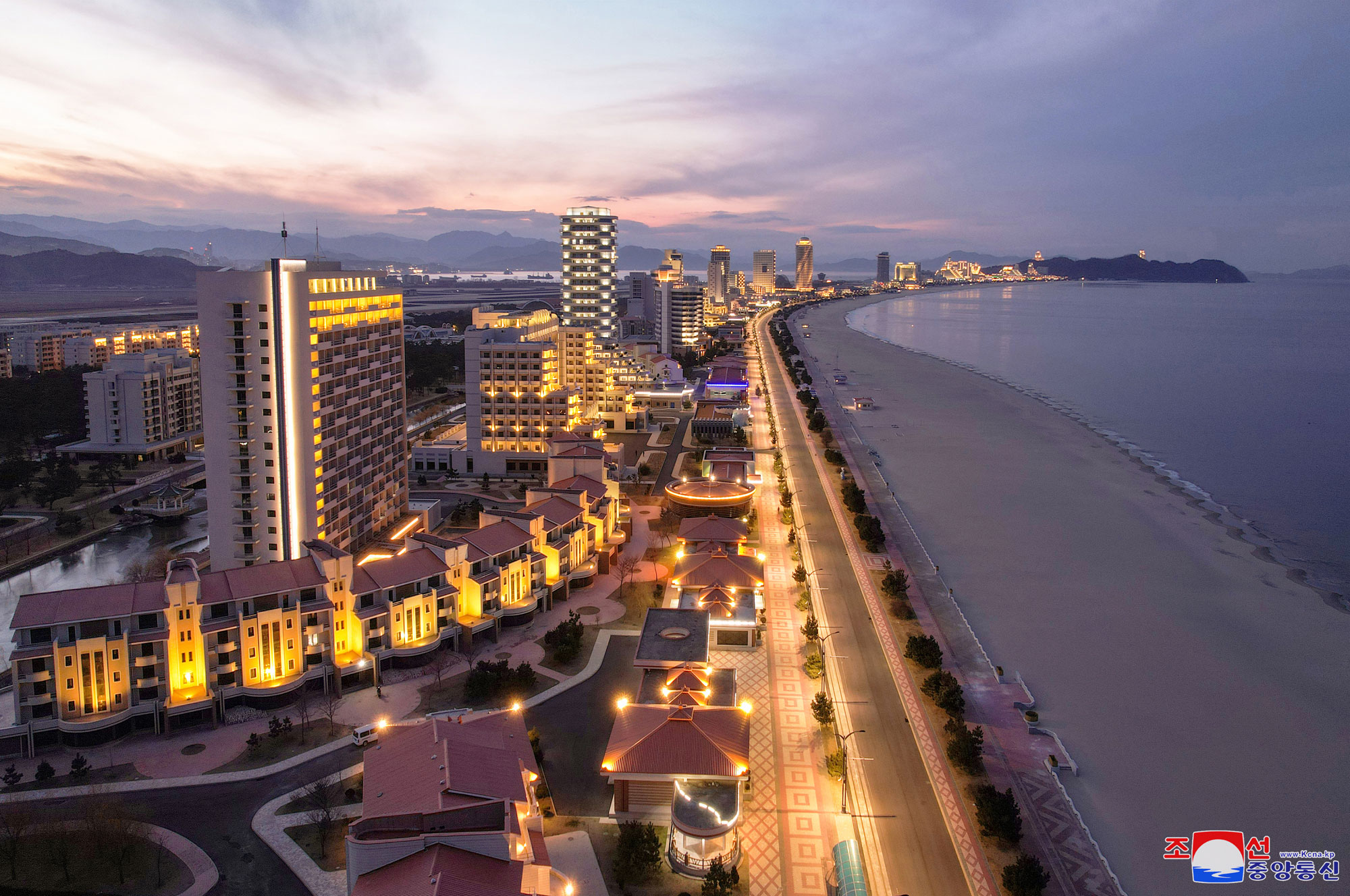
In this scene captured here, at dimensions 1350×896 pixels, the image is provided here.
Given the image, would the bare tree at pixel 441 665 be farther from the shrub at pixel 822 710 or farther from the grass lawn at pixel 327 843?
the shrub at pixel 822 710

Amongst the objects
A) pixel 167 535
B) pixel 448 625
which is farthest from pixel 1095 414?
pixel 167 535

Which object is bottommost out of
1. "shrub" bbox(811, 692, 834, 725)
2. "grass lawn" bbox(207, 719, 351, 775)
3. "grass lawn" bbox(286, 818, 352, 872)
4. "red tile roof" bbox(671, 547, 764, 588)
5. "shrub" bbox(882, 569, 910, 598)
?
"grass lawn" bbox(286, 818, 352, 872)

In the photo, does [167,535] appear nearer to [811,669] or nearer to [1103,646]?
[811,669]

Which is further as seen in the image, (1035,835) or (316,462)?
(316,462)

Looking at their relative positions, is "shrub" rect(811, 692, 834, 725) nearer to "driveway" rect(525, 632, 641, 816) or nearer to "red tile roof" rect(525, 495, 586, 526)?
"driveway" rect(525, 632, 641, 816)

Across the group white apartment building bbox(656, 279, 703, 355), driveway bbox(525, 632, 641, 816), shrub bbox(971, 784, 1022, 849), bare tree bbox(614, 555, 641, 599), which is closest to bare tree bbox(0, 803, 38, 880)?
driveway bbox(525, 632, 641, 816)

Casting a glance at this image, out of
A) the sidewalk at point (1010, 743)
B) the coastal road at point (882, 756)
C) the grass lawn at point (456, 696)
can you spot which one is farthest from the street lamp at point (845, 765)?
the grass lawn at point (456, 696)
